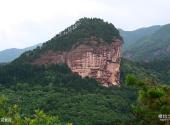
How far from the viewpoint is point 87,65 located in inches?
3671

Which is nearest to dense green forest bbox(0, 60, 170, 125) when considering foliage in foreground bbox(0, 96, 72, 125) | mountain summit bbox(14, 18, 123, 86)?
mountain summit bbox(14, 18, 123, 86)

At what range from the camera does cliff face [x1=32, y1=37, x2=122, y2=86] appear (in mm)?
92812

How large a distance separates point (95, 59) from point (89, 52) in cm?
168

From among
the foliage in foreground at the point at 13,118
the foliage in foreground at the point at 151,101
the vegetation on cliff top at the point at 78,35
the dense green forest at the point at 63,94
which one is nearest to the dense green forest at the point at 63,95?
the dense green forest at the point at 63,94

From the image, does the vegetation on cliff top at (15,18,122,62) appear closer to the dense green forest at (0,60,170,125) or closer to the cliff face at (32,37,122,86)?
the cliff face at (32,37,122,86)

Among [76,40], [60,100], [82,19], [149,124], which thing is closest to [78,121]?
[60,100]

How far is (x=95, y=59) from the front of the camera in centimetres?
9325

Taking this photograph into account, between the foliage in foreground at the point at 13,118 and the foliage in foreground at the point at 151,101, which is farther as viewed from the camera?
the foliage in foreground at the point at 13,118

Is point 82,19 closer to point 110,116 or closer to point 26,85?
point 26,85

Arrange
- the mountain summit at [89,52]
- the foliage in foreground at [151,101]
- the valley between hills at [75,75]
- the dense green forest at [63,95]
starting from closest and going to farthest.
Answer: the foliage in foreground at [151,101], the dense green forest at [63,95], the valley between hills at [75,75], the mountain summit at [89,52]

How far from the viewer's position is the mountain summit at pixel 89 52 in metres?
93.1

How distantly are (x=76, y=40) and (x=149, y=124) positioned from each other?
7466 cm

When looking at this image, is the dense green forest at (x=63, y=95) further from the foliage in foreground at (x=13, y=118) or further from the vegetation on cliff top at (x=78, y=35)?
the foliage in foreground at (x=13, y=118)

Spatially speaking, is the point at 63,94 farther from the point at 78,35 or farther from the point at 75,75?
the point at 78,35
